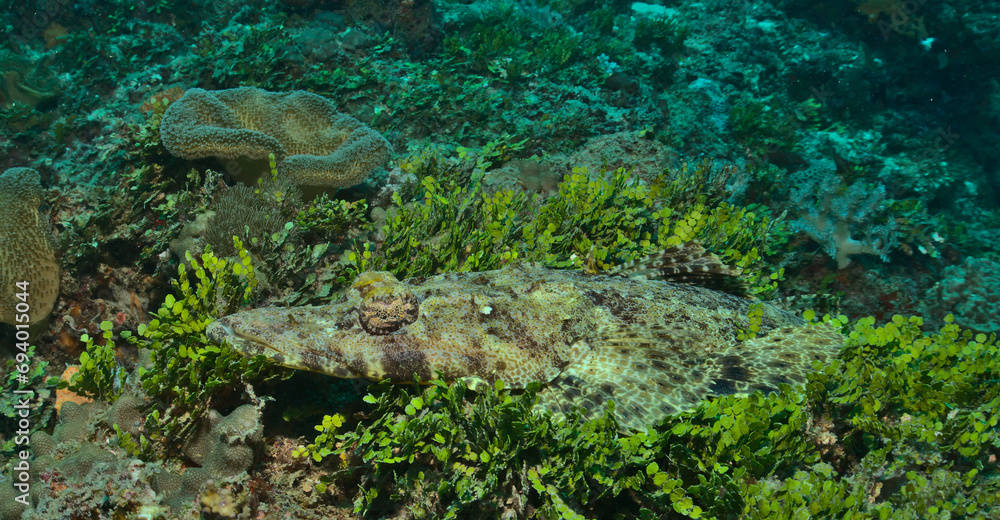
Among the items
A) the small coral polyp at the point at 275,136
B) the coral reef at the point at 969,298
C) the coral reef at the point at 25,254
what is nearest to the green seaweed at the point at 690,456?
the small coral polyp at the point at 275,136

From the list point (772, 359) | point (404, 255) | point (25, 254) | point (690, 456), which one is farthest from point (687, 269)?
point (25, 254)

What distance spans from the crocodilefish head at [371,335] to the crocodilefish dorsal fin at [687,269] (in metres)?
1.63

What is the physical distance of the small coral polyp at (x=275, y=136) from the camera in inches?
195

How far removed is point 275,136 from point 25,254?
2546mm

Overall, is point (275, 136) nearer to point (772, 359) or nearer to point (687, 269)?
point (687, 269)

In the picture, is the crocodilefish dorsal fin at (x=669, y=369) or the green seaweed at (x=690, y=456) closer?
the green seaweed at (x=690, y=456)

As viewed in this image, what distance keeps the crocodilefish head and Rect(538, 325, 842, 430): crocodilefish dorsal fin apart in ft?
2.23

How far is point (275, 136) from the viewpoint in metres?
5.68

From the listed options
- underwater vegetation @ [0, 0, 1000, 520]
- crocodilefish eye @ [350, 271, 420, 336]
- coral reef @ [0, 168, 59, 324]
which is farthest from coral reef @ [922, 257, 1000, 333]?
coral reef @ [0, 168, 59, 324]

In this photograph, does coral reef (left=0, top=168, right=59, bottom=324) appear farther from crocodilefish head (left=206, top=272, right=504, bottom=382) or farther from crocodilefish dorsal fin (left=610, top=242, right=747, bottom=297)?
crocodilefish dorsal fin (left=610, top=242, right=747, bottom=297)

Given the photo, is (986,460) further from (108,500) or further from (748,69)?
(748,69)

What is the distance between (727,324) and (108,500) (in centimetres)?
403

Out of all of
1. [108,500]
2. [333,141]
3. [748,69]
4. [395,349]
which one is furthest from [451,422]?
[748,69]

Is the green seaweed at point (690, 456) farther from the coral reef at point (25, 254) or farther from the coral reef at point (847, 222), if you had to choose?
the coral reef at point (847, 222)
